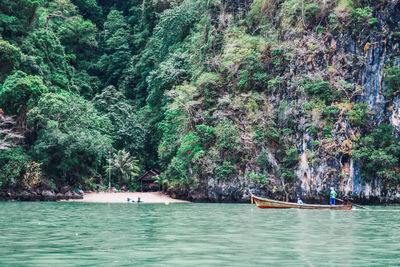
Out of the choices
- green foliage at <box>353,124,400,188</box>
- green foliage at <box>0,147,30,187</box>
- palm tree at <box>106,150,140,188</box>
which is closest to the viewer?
green foliage at <box>353,124,400,188</box>

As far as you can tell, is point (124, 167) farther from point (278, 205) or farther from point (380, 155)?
point (278, 205)

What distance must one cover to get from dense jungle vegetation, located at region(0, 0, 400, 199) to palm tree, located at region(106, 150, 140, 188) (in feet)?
0.42

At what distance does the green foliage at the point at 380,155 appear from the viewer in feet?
100

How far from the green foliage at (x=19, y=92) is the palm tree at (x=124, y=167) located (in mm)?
9766

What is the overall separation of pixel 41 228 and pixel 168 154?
87.9ft

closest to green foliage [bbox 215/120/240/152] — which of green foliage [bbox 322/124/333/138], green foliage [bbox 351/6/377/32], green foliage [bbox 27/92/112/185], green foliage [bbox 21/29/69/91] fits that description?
green foliage [bbox 322/124/333/138]

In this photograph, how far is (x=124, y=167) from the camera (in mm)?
47469

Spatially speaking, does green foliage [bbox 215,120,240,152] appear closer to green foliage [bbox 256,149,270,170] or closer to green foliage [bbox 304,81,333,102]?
green foliage [bbox 256,149,270,170]

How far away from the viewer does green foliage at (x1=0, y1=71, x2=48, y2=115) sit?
125 feet

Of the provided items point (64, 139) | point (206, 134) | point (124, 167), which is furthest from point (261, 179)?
point (124, 167)

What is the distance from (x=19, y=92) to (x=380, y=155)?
82.5ft

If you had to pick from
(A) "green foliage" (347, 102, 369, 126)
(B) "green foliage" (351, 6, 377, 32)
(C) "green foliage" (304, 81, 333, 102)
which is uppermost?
(B) "green foliage" (351, 6, 377, 32)

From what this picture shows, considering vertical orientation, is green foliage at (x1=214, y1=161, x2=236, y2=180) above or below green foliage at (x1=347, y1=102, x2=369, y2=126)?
below

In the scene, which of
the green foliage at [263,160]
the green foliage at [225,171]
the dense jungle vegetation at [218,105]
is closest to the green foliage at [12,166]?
the dense jungle vegetation at [218,105]
